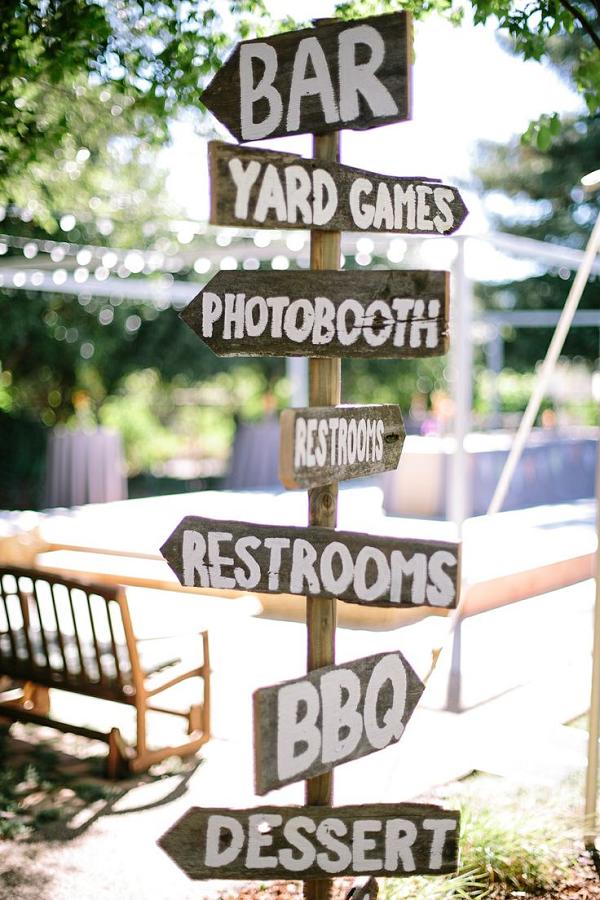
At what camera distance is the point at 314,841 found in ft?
7.59

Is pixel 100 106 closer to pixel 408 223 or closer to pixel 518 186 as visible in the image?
pixel 408 223

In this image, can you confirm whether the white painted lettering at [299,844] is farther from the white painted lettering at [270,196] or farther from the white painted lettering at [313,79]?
the white painted lettering at [313,79]

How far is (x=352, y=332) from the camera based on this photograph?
2.32 meters

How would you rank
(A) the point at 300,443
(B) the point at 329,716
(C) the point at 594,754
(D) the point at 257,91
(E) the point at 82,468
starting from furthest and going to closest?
(E) the point at 82,468 < (C) the point at 594,754 < (D) the point at 257,91 < (B) the point at 329,716 < (A) the point at 300,443

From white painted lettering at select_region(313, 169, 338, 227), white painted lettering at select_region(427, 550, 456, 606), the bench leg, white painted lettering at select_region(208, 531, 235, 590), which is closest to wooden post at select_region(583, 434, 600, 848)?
white painted lettering at select_region(427, 550, 456, 606)

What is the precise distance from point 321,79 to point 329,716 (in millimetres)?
1483

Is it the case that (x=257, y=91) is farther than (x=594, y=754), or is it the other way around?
(x=594, y=754)

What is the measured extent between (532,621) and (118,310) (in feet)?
38.9

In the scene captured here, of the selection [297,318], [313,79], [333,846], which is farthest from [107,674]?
[313,79]

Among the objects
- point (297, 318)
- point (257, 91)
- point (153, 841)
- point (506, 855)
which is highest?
point (257, 91)

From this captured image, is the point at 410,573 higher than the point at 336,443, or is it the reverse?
the point at 336,443

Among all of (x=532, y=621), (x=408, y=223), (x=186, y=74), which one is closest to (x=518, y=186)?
(x=532, y=621)

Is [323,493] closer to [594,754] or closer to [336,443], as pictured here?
[336,443]

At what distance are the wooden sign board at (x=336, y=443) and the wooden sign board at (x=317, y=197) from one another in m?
0.45
